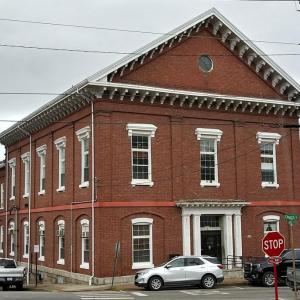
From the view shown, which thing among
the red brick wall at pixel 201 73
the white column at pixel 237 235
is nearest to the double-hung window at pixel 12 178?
the red brick wall at pixel 201 73

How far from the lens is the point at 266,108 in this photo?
108ft

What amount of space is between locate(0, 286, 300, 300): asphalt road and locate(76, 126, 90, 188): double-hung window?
285 inches

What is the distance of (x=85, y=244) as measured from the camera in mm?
29609

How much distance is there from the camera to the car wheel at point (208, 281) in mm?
25344

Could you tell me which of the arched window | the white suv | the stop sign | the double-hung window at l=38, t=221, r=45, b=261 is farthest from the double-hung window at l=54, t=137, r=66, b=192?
the stop sign

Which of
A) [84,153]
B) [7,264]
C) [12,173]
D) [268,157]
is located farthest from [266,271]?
[12,173]

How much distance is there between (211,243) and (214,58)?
33.5 ft

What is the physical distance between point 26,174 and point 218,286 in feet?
60.8

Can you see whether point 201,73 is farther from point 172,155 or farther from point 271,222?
point 271,222

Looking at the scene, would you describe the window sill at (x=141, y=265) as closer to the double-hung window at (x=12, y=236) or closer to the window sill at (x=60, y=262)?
the window sill at (x=60, y=262)

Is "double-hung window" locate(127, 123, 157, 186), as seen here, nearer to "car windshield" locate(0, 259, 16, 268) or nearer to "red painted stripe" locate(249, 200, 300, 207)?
"red painted stripe" locate(249, 200, 300, 207)

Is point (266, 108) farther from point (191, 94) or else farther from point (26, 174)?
point (26, 174)

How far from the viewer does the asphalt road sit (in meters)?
21.2

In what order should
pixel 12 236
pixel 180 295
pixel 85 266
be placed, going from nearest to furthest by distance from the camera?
pixel 180 295, pixel 85 266, pixel 12 236
